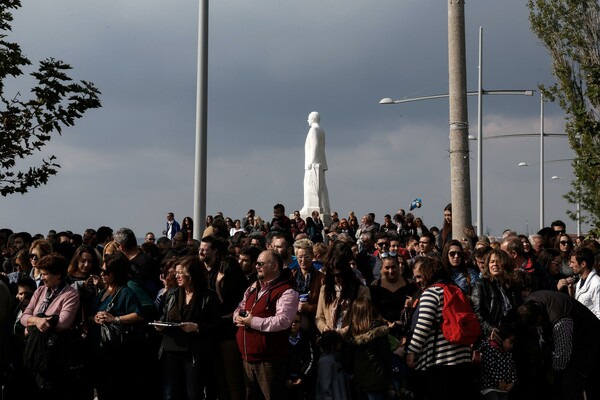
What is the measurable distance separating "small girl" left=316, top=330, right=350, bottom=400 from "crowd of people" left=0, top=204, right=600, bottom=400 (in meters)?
0.01

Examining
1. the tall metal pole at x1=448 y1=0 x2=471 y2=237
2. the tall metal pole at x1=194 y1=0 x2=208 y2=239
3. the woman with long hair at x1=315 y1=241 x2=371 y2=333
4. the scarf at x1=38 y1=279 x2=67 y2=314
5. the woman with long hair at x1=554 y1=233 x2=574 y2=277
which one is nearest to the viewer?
the scarf at x1=38 y1=279 x2=67 y2=314

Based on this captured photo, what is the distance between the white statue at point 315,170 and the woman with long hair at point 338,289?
898 inches

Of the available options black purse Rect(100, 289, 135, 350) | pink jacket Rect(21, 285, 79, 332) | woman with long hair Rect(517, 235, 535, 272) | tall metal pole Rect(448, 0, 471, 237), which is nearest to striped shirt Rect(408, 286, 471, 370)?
black purse Rect(100, 289, 135, 350)

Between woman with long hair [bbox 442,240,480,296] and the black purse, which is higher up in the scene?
woman with long hair [bbox 442,240,480,296]

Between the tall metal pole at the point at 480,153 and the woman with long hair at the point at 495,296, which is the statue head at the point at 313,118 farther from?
the woman with long hair at the point at 495,296

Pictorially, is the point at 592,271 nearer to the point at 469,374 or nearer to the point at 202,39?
the point at 469,374

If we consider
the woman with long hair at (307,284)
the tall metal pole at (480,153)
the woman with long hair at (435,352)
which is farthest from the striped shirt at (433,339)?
the tall metal pole at (480,153)

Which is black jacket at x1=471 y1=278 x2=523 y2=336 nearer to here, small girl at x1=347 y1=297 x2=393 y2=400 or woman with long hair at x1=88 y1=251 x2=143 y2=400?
small girl at x1=347 y1=297 x2=393 y2=400

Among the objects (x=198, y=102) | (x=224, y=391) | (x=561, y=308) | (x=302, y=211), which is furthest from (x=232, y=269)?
(x=302, y=211)

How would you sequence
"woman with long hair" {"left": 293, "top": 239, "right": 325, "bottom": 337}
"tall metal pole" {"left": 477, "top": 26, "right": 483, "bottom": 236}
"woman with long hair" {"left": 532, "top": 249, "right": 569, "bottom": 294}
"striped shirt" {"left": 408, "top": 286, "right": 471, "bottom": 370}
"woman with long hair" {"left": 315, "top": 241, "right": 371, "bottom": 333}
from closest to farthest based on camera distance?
"striped shirt" {"left": 408, "top": 286, "right": 471, "bottom": 370} → "woman with long hair" {"left": 315, "top": 241, "right": 371, "bottom": 333} → "woman with long hair" {"left": 293, "top": 239, "right": 325, "bottom": 337} → "woman with long hair" {"left": 532, "top": 249, "right": 569, "bottom": 294} → "tall metal pole" {"left": 477, "top": 26, "right": 483, "bottom": 236}

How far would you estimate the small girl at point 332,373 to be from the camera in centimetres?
891

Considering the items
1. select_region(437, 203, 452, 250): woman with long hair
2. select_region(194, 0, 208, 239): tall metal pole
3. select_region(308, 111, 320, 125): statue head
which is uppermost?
select_region(308, 111, 320, 125): statue head

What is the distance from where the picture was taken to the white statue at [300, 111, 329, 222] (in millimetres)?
32219

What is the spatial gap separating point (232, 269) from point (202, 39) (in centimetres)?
637
